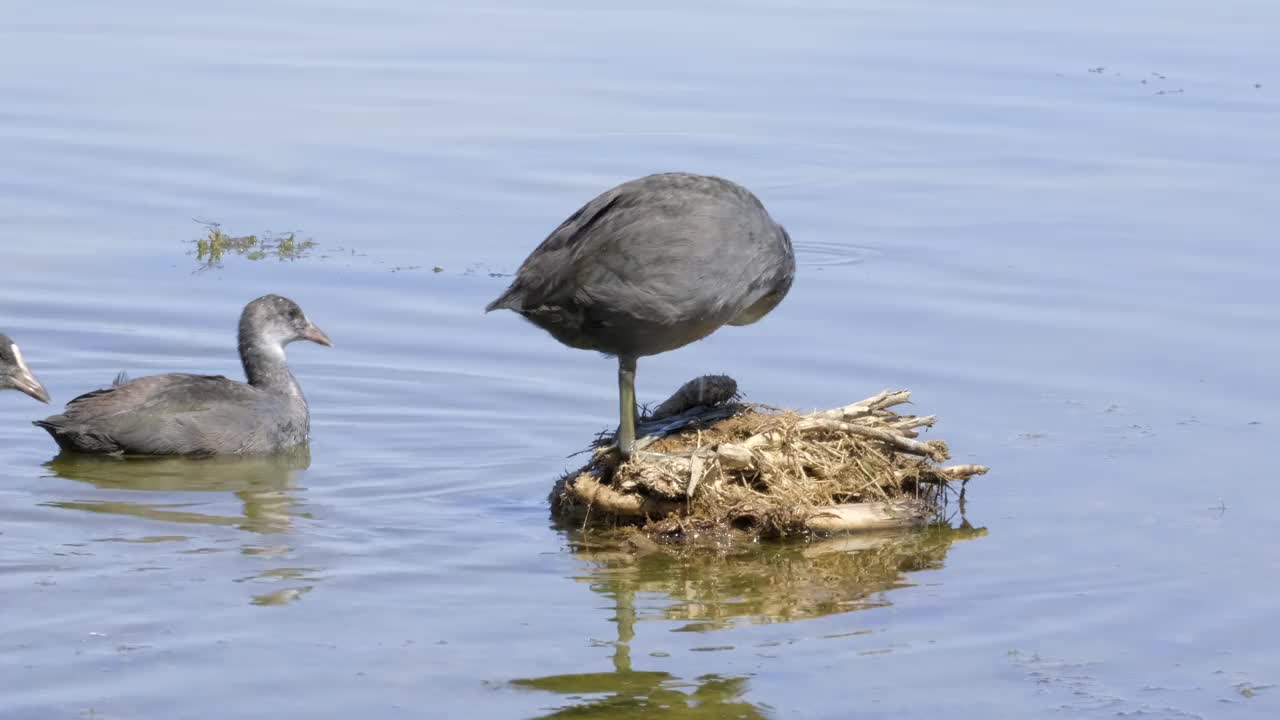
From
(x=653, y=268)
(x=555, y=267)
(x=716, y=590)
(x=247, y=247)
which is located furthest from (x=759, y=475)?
(x=247, y=247)

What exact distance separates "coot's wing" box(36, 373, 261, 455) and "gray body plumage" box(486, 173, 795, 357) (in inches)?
103

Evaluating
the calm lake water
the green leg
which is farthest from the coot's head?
the green leg

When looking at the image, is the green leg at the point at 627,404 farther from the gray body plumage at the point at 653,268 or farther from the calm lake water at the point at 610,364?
the calm lake water at the point at 610,364

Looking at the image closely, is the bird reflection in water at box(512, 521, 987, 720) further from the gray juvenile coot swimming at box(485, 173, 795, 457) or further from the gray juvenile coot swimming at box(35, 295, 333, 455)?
the gray juvenile coot swimming at box(35, 295, 333, 455)

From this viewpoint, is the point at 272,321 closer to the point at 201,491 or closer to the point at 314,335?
the point at 314,335

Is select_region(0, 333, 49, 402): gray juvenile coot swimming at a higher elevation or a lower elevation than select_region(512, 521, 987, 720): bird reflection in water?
higher

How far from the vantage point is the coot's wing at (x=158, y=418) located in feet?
33.9

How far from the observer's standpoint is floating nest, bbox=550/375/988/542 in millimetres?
8844

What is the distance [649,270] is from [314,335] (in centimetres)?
372

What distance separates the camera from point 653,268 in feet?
27.7

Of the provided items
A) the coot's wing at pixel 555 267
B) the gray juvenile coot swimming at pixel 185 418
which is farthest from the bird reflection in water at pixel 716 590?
the gray juvenile coot swimming at pixel 185 418

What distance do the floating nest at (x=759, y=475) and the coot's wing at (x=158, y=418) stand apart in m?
2.34

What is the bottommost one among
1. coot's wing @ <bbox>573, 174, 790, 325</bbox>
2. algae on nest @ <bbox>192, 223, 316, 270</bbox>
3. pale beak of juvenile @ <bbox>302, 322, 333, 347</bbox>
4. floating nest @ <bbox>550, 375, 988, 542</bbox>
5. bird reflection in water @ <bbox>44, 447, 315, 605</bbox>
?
bird reflection in water @ <bbox>44, 447, 315, 605</bbox>

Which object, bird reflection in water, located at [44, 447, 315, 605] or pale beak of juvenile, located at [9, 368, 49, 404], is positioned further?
pale beak of juvenile, located at [9, 368, 49, 404]
